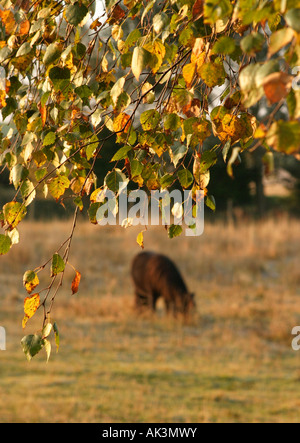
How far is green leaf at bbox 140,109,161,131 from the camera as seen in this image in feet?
7.03

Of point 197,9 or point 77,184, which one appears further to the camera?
point 77,184

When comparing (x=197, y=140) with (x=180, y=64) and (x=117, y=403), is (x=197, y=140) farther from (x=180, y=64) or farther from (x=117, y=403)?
(x=117, y=403)

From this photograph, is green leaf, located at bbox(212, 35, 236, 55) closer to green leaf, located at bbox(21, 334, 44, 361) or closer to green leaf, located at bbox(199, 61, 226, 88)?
green leaf, located at bbox(199, 61, 226, 88)

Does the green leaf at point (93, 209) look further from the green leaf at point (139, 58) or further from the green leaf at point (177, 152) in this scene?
the green leaf at point (139, 58)

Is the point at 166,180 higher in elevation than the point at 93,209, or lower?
higher

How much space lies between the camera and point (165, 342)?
991 cm

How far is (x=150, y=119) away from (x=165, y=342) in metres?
8.08

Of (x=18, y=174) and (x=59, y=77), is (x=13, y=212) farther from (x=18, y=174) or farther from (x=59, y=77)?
(x=59, y=77)

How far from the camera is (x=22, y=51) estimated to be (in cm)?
205

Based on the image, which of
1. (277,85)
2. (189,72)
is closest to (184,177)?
(189,72)

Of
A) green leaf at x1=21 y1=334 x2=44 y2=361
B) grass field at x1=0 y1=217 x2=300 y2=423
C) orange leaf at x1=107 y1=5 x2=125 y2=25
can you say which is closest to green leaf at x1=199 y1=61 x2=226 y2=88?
orange leaf at x1=107 y1=5 x2=125 y2=25

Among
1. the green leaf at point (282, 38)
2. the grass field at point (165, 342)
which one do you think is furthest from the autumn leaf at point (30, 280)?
the grass field at point (165, 342)

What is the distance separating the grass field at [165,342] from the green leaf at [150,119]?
4.97 metres

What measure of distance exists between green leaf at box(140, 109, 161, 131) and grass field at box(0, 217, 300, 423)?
16.3ft
